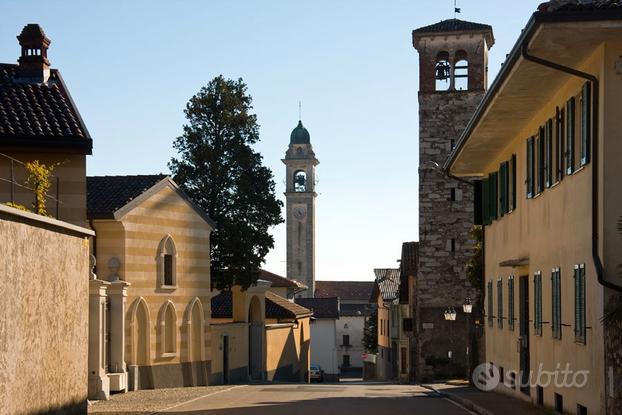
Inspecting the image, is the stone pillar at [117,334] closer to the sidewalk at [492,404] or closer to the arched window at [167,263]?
the arched window at [167,263]

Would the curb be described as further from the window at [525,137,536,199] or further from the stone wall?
the stone wall

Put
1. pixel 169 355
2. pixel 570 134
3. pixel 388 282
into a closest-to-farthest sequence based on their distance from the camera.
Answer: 1. pixel 570 134
2. pixel 169 355
3. pixel 388 282

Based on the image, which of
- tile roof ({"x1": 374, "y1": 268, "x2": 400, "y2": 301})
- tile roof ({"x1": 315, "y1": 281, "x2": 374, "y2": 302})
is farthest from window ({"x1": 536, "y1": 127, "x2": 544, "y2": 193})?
tile roof ({"x1": 315, "y1": 281, "x2": 374, "y2": 302})

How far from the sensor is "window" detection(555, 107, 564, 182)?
1973 centimetres

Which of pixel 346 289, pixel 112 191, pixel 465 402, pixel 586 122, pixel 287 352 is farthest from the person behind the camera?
pixel 346 289

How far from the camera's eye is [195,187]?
1925 inches

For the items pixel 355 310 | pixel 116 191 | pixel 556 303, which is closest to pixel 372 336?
pixel 355 310

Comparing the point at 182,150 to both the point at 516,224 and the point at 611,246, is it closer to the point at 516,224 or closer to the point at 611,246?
the point at 516,224

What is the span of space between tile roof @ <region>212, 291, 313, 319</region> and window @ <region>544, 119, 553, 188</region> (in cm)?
3043

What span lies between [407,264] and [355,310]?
81.7 metres

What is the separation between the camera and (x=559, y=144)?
20000mm

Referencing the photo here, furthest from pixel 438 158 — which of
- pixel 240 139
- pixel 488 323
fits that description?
pixel 488 323

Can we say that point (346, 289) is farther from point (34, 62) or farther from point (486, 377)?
point (34, 62)

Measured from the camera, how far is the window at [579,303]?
17719mm
